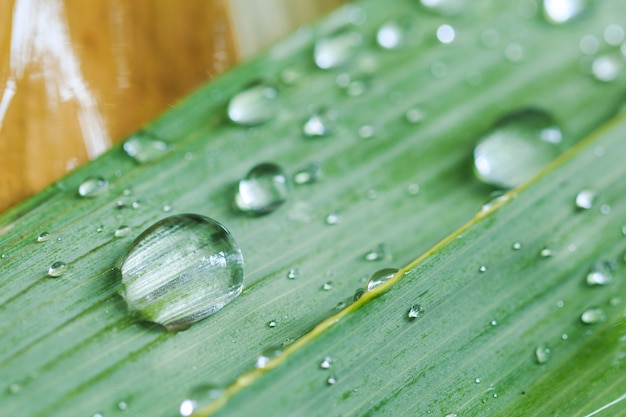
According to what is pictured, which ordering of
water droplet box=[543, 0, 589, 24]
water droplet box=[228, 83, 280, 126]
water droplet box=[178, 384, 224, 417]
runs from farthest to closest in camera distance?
water droplet box=[543, 0, 589, 24] < water droplet box=[228, 83, 280, 126] < water droplet box=[178, 384, 224, 417]

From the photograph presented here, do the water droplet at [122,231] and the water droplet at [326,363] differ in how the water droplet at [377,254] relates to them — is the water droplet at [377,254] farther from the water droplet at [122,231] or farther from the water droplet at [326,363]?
the water droplet at [122,231]

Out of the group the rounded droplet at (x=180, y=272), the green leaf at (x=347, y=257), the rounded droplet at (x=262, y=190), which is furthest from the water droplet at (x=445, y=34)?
the rounded droplet at (x=180, y=272)

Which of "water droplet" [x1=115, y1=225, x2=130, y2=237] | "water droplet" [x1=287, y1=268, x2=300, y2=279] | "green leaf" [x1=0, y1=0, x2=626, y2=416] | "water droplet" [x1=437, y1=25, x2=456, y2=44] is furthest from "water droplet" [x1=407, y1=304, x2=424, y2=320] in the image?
"water droplet" [x1=437, y1=25, x2=456, y2=44]

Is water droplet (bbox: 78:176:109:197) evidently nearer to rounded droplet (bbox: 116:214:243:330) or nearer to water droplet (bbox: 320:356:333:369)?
rounded droplet (bbox: 116:214:243:330)

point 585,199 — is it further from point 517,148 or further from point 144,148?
point 144,148

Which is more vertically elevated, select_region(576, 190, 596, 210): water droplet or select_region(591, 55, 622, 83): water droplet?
select_region(591, 55, 622, 83): water droplet

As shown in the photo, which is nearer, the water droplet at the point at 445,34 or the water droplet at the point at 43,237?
the water droplet at the point at 43,237
